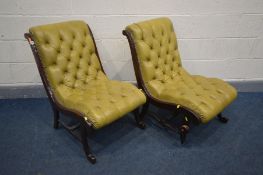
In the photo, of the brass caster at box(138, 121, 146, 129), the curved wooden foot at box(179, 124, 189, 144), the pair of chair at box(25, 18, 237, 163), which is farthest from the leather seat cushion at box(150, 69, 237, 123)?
the brass caster at box(138, 121, 146, 129)

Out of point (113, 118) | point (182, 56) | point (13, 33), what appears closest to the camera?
point (113, 118)

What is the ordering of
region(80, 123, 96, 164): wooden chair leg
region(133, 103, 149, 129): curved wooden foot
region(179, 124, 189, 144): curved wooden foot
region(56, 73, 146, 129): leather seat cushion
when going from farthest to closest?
region(133, 103, 149, 129): curved wooden foot < region(179, 124, 189, 144): curved wooden foot < region(80, 123, 96, 164): wooden chair leg < region(56, 73, 146, 129): leather seat cushion

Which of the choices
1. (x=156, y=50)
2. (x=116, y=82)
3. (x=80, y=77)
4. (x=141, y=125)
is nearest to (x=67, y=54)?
(x=80, y=77)

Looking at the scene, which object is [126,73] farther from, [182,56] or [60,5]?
[60,5]

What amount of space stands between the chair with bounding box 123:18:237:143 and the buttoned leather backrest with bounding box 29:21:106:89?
322 mm

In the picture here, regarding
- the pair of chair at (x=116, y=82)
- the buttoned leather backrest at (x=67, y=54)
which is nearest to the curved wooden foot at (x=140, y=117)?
the pair of chair at (x=116, y=82)

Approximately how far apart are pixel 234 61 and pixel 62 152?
1.76m

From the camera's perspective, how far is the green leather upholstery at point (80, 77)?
1676mm

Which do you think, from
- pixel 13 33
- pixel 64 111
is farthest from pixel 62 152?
pixel 13 33

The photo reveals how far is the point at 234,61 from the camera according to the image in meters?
2.54

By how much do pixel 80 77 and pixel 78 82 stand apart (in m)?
0.04

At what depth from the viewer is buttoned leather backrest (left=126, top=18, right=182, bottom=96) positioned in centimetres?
194

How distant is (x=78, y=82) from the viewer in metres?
Answer: 1.96

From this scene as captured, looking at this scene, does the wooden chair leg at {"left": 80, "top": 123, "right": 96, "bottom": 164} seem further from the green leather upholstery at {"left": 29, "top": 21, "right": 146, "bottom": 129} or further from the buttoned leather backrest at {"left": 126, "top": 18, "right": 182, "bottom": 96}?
the buttoned leather backrest at {"left": 126, "top": 18, "right": 182, "bottom": 96}
